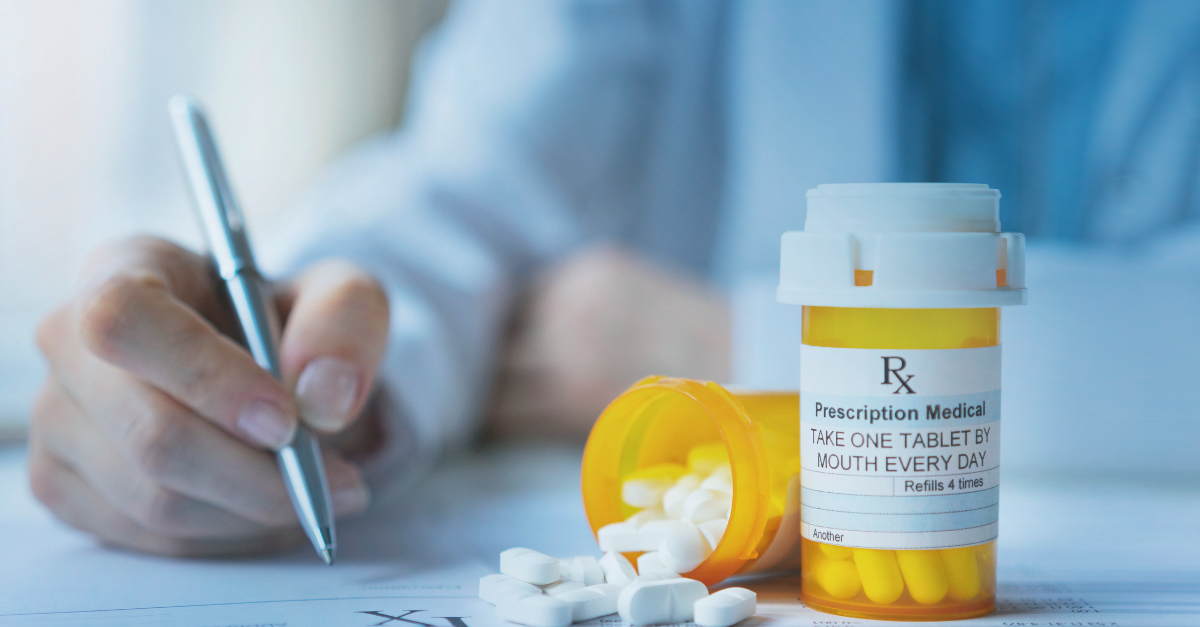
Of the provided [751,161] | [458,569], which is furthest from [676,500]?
[751,161]

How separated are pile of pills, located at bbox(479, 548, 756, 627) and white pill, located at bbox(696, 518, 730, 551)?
0.02m

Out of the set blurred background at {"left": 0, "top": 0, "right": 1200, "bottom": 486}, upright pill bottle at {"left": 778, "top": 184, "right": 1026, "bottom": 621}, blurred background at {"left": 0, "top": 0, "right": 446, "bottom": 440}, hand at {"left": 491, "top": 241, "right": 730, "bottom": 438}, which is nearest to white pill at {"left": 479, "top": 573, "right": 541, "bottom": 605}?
upright pill bottle at {"left": 778, "top": 184, "right": 1026, "bottom": 621}

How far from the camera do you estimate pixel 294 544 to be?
0.44 metres

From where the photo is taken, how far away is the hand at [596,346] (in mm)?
797

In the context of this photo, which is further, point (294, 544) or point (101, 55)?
point (101, 55)

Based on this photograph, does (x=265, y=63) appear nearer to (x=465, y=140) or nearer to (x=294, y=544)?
(x=465, y=140)

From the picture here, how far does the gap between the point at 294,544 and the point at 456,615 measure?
0.16 meters

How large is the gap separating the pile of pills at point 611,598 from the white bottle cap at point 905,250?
0.38ft

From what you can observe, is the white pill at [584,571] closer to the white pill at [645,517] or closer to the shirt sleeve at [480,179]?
the white pill at [645,517]

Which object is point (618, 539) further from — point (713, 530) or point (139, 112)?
point (139, 112)

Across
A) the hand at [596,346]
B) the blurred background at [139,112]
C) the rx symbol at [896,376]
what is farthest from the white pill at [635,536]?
the blurred background at [139,112]

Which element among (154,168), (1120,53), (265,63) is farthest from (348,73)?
(1120,53)

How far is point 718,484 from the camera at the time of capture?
1.24 ft

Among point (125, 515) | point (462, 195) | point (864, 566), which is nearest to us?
point (864, 566)
